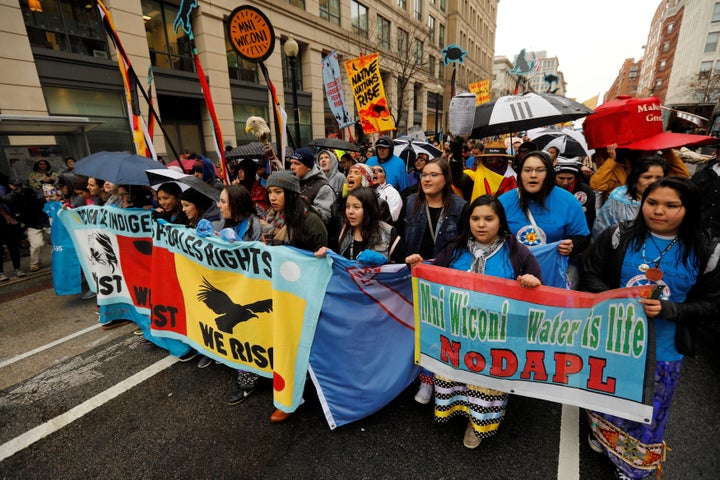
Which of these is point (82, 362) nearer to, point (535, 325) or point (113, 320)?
point (113, 320)

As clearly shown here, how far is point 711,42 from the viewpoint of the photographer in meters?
46.6

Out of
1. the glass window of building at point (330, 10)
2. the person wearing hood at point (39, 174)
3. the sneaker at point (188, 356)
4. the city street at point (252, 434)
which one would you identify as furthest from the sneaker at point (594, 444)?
the glass window of building at point (330, 10)

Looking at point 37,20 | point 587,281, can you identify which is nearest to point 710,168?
point 587,281

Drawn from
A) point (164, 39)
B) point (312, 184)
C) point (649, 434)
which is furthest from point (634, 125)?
point (164, 39)

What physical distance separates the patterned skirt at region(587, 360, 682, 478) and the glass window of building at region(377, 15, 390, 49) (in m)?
26.5

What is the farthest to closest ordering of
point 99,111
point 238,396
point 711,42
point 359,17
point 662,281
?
point 711,42, point 359,17, point 99,111, point 238,396, point 662,281

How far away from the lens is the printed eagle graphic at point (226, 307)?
2920 millimetres

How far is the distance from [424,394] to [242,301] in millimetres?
1775

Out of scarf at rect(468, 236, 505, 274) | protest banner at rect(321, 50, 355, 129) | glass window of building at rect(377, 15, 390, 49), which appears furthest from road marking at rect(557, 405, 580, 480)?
glass window of building at rect(377, 15, 390, 49)

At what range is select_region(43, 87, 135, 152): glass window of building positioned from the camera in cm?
1093

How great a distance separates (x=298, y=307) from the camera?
2.64 m

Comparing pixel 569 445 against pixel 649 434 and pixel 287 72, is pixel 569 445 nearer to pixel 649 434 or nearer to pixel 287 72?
pixel 649 434

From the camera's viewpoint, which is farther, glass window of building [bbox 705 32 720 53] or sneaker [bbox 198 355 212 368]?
glass window of building [bbox 705 32 720 53]

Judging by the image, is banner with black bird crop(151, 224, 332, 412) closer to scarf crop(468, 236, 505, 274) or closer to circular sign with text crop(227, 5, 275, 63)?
scarf crop(468, 236, 505, 274)
